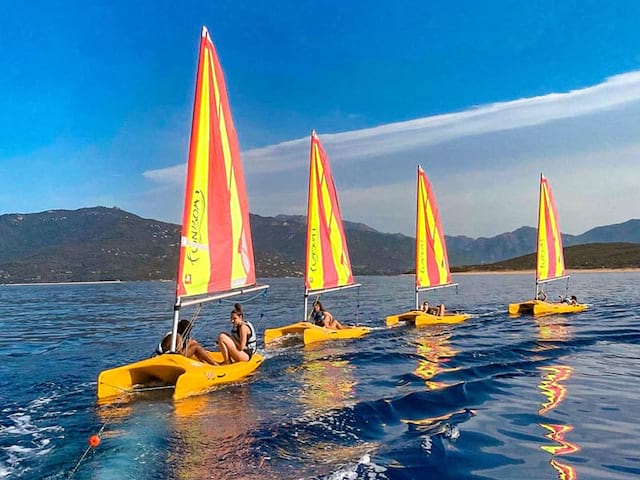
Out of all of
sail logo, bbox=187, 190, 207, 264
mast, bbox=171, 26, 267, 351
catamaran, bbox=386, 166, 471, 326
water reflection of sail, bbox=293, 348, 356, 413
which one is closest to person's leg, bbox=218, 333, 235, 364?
mast, bbox=171, 26, 267, 351

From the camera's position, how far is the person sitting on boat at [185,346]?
13.3 meters

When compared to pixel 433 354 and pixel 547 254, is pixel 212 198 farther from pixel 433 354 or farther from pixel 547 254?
pixel 547 254

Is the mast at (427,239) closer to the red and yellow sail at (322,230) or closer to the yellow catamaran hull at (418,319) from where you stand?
the yellow catamaran hull at (418,319)

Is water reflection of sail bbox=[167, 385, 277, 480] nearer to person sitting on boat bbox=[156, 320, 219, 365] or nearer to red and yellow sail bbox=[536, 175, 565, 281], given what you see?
person sitting on boat bbox=[156, 320, 219, 365]

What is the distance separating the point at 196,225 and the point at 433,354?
940 cm

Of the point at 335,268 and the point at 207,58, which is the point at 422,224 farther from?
the point at 207,58

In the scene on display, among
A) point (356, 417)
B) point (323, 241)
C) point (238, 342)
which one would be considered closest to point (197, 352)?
point (238, 342)

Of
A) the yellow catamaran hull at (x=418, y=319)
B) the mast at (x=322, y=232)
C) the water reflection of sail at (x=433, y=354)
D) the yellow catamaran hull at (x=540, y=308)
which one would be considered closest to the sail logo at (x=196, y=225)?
the water reflection of sail at (x=433, y=354)

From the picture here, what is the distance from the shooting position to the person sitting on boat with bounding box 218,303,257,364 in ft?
48.9

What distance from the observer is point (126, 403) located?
12133mm

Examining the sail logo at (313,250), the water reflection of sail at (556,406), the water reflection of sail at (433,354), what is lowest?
the water reflection of sail at (556,406)

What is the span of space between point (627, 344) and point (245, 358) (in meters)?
14.1

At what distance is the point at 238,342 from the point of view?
15.4 meters

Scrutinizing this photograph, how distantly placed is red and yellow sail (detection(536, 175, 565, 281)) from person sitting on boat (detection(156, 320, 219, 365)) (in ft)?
86.0
